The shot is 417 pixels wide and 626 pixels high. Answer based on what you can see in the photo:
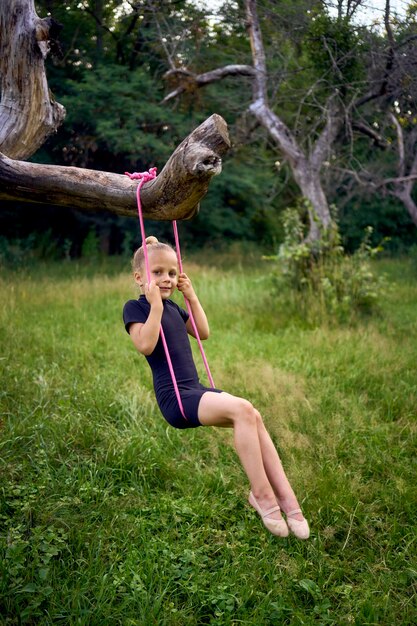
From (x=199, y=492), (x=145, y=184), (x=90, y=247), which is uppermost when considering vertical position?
(x=145, y=184)

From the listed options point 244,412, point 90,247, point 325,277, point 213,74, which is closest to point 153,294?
point 244,412

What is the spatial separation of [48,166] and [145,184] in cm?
58

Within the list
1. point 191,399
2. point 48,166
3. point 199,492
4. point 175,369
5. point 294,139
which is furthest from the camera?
point 294,139

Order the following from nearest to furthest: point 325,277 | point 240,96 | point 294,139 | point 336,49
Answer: point 336,49 < point 325,277 < point 294,139 < point 240,96

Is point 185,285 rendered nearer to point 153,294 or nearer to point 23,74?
point 153,294

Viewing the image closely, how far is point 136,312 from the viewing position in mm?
3350

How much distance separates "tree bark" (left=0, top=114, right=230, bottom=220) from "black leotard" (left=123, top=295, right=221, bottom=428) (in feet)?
1.77

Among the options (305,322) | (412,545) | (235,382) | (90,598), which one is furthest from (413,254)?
(90,598)

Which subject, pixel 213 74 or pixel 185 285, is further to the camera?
pixel 213 74

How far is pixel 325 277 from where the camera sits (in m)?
8.52

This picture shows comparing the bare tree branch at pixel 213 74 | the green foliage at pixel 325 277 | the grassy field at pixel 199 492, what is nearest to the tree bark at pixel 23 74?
the grassy field at pixel 199 492

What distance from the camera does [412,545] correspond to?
357 centimetres

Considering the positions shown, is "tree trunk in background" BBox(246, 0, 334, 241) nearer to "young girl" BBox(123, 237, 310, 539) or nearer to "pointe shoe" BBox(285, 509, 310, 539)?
"young girl" BBox(123, 237, 310, 539)

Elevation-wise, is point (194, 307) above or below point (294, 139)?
below
